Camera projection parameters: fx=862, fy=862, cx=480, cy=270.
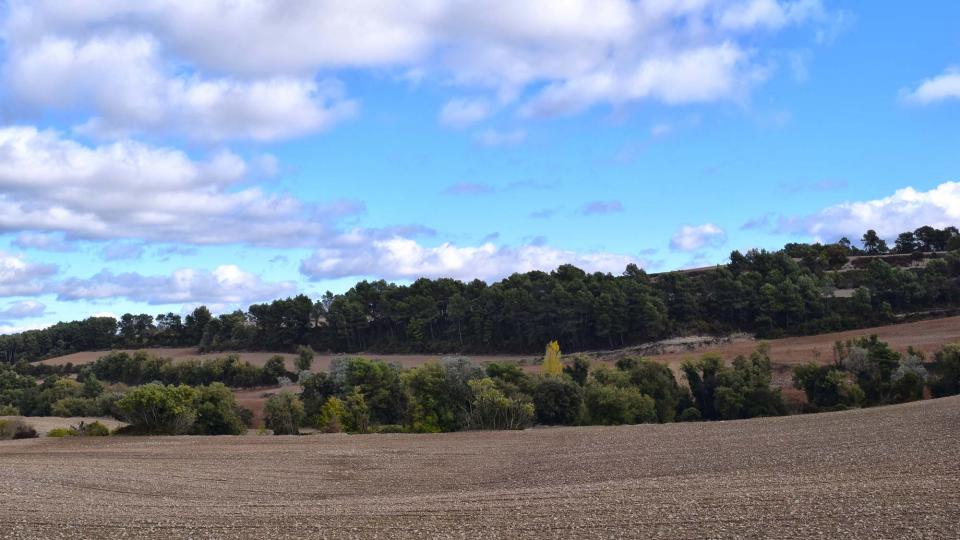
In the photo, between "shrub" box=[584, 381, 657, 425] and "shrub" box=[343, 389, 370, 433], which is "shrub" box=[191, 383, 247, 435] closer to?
"shrub" box=[343, 389, 370, 433]

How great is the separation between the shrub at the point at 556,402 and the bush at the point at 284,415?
17015 mm

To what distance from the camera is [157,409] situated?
2052 inches

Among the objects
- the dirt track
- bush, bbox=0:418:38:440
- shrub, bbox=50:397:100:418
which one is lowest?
the dirt track

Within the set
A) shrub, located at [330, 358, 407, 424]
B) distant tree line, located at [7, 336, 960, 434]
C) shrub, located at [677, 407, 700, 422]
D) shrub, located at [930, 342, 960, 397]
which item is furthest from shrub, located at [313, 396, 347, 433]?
shrub, located at [930, 342, 960, 397]

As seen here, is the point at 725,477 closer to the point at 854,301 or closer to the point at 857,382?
the point at 857,382

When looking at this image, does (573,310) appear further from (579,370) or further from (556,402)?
(556,402)

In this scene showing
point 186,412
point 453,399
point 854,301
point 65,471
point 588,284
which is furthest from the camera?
point 588,284

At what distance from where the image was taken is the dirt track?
67.3ft

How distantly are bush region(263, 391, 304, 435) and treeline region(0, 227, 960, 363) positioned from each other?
203 ft

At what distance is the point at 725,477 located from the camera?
27.1 m

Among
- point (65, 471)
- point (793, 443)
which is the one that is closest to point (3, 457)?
point (65, 471)

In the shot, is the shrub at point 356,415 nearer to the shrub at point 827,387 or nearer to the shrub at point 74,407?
the shrub at point 74,407

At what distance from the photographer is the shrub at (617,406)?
59.2 m

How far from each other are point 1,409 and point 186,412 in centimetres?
4043
